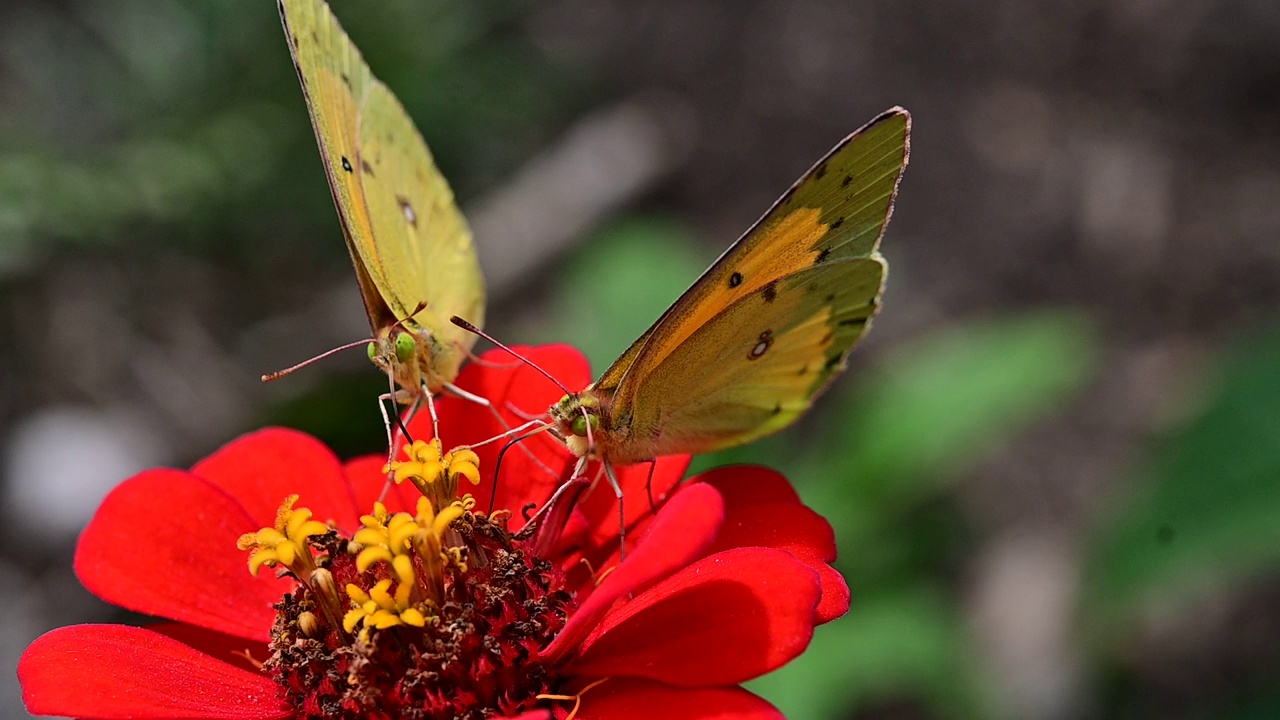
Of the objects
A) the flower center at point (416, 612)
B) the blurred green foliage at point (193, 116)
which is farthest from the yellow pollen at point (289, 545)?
the blurred green foliage at point (193, 116)

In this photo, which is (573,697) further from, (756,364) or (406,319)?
(406,319)

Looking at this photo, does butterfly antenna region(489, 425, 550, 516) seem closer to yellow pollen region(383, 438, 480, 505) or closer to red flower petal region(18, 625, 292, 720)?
yellow pollen region(383, 438, 480, 505)

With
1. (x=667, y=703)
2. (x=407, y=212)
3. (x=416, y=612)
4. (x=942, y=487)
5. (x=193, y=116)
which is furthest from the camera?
(x=193, y=116)

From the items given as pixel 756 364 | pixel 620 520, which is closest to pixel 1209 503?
pixel 756 364

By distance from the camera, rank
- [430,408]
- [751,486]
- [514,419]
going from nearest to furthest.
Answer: [751,486] < [430,408] < [514,419]

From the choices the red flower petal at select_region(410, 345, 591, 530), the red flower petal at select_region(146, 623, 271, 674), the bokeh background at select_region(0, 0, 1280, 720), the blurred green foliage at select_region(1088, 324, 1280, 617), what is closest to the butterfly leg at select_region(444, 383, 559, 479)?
the red flower petal at select_region(410, 345, 591, 530)

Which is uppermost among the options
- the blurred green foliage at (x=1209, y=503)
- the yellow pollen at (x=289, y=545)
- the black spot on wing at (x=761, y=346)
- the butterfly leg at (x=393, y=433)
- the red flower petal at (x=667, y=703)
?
the butterfly leg at (x=393, y=433)

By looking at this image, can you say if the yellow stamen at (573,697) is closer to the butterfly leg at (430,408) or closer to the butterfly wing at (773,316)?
the butterfly wing at (773,316)
